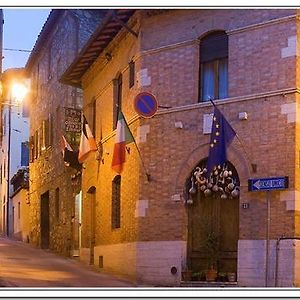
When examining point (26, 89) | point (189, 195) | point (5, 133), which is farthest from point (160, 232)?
point (5, 133)

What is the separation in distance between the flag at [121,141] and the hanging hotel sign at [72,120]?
1148 mm

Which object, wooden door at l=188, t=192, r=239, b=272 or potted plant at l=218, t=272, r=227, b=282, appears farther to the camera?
wooden door at l=188, t=192, r=239, b=272

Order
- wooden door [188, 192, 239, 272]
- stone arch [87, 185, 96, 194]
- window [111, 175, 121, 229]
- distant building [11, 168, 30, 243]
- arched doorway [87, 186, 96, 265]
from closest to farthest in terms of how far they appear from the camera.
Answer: wooden door [188, 192, 239, 272] → window [111, 175, 121, 229] → arched doorway [87, 186, 96, 265] → stone arch [87, 185, 96, 194] → distant building [11, 168, 30, 243]

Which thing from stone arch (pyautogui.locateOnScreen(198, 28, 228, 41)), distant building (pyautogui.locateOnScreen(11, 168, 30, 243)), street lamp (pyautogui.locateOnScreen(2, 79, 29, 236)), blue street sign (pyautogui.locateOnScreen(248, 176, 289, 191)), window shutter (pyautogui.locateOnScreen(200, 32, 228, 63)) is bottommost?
distant building (pyautogui.locateOnScreen(11, 168, 30, 243))

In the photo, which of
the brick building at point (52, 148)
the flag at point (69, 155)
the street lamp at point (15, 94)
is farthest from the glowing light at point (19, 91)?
the flag at point (69, 155)

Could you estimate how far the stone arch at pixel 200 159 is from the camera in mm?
9461

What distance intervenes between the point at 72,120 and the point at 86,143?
66cm

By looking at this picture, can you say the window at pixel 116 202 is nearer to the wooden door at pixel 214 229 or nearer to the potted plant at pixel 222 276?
the wooden door at pixel 214 229

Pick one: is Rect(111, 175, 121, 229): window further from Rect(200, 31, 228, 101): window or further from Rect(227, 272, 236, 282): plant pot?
Rect(227, 272, 236, 282): plant pot

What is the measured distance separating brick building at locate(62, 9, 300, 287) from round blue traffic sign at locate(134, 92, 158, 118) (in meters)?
0.08

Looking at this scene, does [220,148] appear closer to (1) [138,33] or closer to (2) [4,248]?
(1) [138,33]

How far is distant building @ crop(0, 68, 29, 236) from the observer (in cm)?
1103

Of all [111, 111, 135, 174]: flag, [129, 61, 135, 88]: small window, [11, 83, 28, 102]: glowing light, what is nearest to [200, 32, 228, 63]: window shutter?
[129, 61, 135, 88]: small window

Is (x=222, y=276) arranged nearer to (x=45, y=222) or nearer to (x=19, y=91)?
(x=45, y=222)
